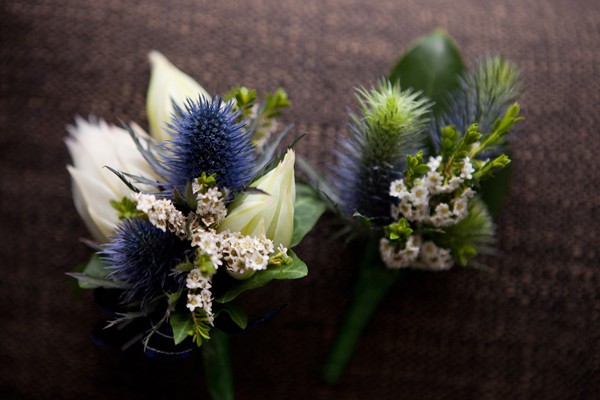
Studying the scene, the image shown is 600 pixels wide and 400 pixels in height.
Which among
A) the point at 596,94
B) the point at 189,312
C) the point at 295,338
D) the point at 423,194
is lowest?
the point at 295,338

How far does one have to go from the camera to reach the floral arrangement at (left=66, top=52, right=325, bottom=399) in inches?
21.8

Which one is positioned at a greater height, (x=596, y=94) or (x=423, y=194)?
(x=596, y=94)

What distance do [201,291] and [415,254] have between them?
0.24 metres

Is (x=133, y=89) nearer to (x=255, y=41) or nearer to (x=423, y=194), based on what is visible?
(x=255, y=41)

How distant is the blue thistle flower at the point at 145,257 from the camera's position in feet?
1.90

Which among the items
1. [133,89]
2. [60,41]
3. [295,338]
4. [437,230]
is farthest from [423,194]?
[60,41]

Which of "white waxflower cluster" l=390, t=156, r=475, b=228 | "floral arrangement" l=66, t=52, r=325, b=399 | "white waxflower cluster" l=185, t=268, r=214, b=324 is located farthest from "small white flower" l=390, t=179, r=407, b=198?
"white waxflower cluster" l=185, t=268, r=214, b=324

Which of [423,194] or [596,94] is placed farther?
[596,94]

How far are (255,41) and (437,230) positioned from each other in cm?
37

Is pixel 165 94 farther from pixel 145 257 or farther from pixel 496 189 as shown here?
pixel 496 189

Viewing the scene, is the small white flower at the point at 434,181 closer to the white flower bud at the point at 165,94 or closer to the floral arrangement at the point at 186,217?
the floral arrangement at the point at 186,217

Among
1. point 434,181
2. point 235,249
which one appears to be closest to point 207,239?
point 235,249

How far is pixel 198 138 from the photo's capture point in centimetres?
56

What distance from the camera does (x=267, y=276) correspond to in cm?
57
